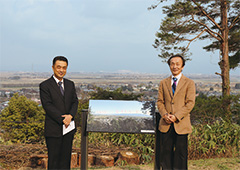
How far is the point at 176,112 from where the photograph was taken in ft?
9.17

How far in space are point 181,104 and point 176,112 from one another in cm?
13

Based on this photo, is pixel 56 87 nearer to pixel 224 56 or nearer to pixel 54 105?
pixel 54 105

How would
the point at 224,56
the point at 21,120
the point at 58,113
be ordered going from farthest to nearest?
the point at 224,56
the point at 21,120
the point at 58,113

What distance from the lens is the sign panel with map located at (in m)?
3.17

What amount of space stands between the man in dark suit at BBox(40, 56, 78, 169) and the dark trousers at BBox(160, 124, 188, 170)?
1.28 m

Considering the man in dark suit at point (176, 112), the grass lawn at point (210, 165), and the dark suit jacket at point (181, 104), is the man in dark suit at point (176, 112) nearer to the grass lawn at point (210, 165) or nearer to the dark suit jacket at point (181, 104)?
the dark suit jacket at point (181, 104)

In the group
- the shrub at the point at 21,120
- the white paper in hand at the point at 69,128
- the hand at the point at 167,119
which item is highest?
the hand at the point at 167,119

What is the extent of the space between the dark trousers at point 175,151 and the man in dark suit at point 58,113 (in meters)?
1.28

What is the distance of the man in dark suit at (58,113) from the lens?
2.71m

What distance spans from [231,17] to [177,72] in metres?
7.16

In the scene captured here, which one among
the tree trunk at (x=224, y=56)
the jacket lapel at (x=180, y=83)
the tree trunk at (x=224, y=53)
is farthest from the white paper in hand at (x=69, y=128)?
the tree trunk at (x=224, y=53)

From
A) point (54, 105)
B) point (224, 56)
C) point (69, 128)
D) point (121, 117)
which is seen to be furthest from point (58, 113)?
point (224, 56)

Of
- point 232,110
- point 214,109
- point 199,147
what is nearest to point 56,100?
point 199,147

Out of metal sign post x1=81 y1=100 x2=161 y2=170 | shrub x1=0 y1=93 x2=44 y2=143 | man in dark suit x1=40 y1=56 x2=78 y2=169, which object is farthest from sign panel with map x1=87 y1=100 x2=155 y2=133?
shrub x1=0 y1=93 x2=44 y2=143
